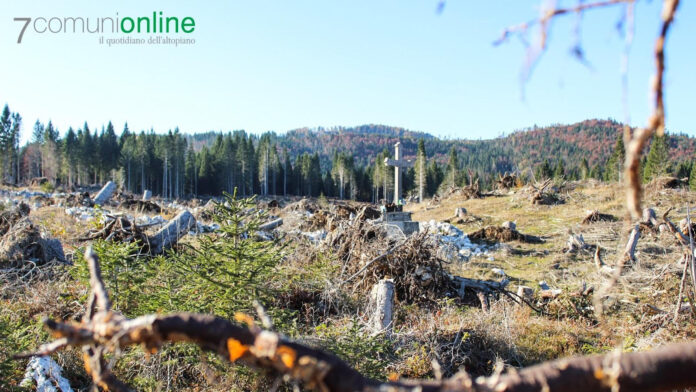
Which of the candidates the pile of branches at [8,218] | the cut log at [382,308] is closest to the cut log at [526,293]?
the cut log at [382,308]

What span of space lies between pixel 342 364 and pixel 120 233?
8625 millimetres

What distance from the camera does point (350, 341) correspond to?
434cm

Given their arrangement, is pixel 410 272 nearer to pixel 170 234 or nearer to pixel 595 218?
pixel 170 234

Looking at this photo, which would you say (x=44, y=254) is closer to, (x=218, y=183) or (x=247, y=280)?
(x=247, y=280)

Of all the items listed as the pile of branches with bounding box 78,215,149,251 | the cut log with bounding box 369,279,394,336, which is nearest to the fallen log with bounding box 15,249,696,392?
the cut log with bounding box 369,279,394,336

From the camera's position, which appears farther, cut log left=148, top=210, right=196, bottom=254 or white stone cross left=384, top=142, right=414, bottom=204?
white stone cross left=384, top=142, right=414, bottom=204

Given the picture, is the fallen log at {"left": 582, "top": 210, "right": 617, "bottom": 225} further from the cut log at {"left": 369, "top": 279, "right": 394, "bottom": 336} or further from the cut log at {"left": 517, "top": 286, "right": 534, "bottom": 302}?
the cut log at {"left": 369, "top": 279, "right": 394, "bottom": 336}

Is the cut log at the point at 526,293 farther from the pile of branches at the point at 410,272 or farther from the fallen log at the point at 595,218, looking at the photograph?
the fallen log at the point at 595,218

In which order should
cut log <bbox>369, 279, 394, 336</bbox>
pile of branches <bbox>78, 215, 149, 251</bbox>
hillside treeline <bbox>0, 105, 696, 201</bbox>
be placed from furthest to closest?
hillside treeline <bbox>0, 105, 696, 201</bbox> < pile of branches <bbox>78, 215, 149, 251</bbox> < cut log <bbox>369, 279, 394, 336</bbox>

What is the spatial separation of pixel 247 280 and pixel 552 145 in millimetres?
192853

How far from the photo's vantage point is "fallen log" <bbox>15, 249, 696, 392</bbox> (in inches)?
46.2

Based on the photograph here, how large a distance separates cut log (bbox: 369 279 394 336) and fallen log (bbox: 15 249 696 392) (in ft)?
12.2

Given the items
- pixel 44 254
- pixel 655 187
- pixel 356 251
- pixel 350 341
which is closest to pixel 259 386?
pixel 350 341

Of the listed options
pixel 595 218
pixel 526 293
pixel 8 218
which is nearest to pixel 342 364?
pixel 526 293
